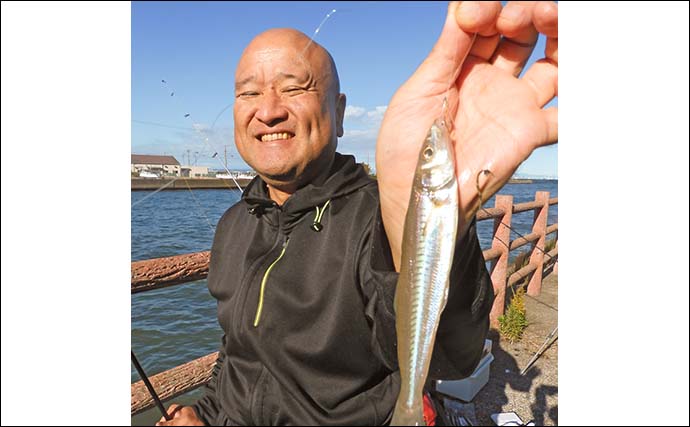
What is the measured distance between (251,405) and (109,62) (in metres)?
1.33

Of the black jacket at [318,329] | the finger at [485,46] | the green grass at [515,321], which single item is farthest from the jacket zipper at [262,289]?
the green grass at [515,321]

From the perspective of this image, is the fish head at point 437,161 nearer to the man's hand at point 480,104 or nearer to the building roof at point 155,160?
the man's hand at point 480,104

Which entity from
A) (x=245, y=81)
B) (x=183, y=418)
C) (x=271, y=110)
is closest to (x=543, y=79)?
(x=271, y=110)

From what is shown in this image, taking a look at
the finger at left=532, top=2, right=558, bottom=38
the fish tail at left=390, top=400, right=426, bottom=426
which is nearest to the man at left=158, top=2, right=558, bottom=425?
the finger at left=532, top=2, right=558, bottom=38

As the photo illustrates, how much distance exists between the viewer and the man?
1196 mm

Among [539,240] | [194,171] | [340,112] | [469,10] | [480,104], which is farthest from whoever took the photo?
[539,240]

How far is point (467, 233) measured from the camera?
128 centimetres

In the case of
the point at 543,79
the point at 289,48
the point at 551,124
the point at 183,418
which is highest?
the point at 289,48

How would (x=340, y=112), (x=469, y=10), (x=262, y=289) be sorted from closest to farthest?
(x=469, y=10) < (x=262, y=289) < (x=340, y=112)

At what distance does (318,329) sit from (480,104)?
95 centimetres

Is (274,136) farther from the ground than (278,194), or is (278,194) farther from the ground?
(274,136)

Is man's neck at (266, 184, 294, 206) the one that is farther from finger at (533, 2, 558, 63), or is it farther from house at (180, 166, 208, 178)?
finger at (533, 2, 558, 63)

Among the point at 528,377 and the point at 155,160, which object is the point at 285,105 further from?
the point at 528,377

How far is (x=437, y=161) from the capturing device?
1.11 metres
